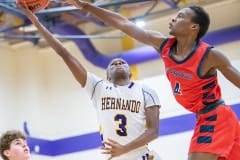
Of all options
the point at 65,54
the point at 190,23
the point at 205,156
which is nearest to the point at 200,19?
the point at 190,23

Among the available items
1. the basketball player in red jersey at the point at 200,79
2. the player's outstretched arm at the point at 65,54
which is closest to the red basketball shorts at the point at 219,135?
the basketball player in red jersey at the point at 200,79

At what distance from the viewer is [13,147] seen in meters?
3.49

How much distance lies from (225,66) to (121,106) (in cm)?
100

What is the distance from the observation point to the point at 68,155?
8.41 m

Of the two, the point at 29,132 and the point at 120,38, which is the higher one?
the point at 120,38

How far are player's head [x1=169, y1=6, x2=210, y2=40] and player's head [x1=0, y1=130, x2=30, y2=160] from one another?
1398 mm

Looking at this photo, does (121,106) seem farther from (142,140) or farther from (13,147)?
(13,147)

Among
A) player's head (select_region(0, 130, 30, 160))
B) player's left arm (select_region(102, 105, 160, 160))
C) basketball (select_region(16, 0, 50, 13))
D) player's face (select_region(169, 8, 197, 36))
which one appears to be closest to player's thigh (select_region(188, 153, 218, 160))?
player's left arm (select_region(102, 105, 160, 160))

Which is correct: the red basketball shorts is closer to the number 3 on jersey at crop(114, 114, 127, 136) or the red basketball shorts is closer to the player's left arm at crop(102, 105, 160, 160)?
the player's left arm at crop(102, 105, 160, 160)

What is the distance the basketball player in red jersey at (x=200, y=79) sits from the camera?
291 cm

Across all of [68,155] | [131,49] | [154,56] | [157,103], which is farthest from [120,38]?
[157,103]

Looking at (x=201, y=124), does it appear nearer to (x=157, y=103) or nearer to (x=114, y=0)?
(x=157, y=103)

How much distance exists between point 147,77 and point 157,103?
423 centimetres

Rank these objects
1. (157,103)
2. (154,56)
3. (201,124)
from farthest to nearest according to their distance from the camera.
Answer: (154,56), (157,103), (201,124)
